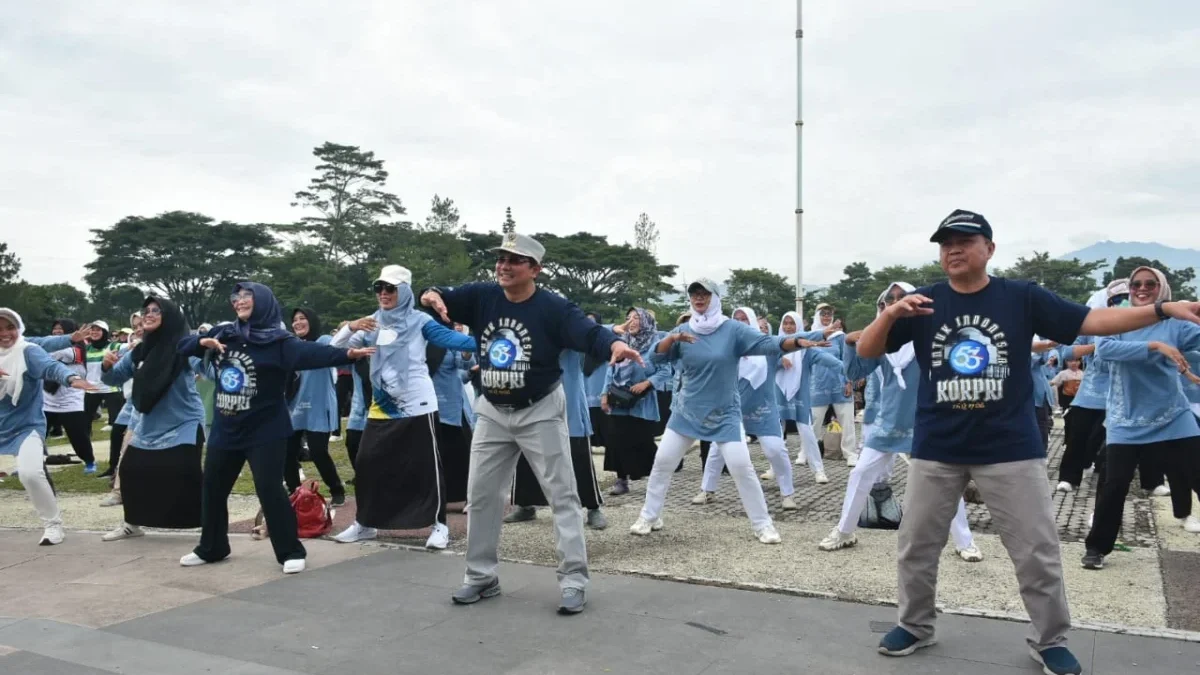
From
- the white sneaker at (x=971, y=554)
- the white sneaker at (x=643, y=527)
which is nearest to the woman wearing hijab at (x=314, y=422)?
the white sneaker at (x=643, y=527)

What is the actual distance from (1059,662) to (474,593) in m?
2.95

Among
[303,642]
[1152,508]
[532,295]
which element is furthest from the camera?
[1152,508]

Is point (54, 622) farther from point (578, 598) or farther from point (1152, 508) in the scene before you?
point (1152, 508)

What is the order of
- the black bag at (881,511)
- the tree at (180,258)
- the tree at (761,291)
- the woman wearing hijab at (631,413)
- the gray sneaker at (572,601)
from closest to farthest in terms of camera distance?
the gray sneaker at (572,601) → the black bag at (881,511) → the woman wearing hijab at (631,413) → the tree at (761,291) → the tree at (180,258)

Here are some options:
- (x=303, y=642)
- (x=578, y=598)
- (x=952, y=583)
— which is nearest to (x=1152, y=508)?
(x=952, y=583)

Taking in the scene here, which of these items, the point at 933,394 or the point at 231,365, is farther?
the point at 231,365

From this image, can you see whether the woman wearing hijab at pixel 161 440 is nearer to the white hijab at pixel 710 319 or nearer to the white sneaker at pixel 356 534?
the white sneaker at pixel 356 534

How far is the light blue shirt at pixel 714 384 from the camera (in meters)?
7.09

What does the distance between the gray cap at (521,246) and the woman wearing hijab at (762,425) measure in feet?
10.7

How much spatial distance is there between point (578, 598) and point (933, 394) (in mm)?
2143

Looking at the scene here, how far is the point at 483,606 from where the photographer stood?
17.0ft

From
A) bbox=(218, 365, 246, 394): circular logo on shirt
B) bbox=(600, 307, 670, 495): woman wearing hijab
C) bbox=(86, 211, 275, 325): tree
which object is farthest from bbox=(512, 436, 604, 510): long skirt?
bbox=(86, 211, 275, 325): tree

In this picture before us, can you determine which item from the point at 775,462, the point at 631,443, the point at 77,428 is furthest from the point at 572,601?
the point at 77,428

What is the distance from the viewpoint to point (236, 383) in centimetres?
621
